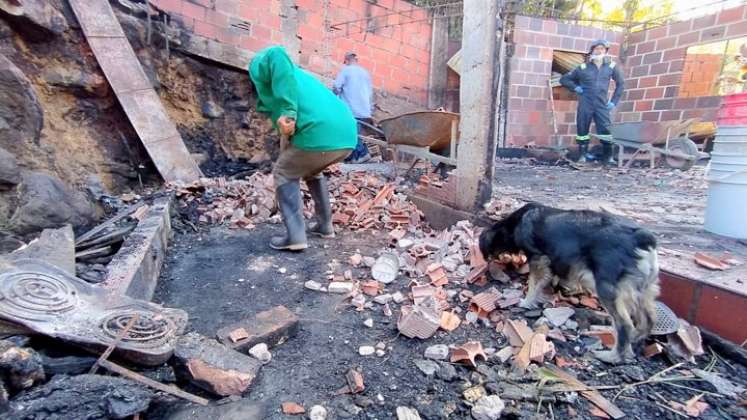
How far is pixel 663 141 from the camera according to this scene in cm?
768

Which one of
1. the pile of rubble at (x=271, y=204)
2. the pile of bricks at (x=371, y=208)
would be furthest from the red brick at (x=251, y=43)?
the pile of bricks at (x=371, y=208)

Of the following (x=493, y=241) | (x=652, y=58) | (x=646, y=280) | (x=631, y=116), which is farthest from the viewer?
(x=631, y=116)

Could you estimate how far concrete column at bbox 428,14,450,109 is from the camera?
916 centimetres

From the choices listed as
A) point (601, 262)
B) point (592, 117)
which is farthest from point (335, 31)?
point (601, 262)

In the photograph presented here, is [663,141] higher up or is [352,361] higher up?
[663,141]

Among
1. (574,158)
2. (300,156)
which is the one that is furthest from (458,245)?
(574,158)

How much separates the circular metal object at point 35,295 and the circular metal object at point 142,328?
0.23 metres

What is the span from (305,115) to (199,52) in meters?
4.01

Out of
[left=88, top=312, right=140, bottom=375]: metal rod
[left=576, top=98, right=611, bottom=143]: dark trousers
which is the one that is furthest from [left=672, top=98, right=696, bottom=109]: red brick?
[left=88, top=312, right=140, bottom=375]: metal rod

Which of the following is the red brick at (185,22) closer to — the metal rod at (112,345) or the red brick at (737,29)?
the metal rod at (112,345)

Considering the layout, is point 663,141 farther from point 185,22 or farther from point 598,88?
point 185,22

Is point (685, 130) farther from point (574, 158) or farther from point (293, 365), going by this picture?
point (293, 365)

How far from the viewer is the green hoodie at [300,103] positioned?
9.98ft

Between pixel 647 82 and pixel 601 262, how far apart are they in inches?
382
